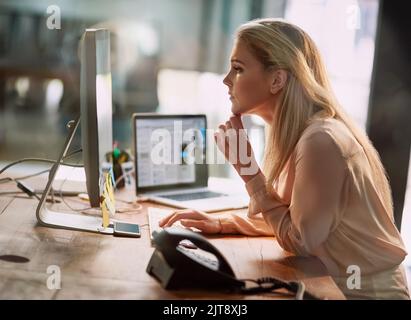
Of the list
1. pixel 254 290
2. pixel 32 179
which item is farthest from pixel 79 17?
pixel 254 290

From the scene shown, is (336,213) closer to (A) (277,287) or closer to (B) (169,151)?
(A) (277,287)

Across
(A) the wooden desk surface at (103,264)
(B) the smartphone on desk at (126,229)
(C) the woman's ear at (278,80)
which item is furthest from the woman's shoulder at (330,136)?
(B) the smartphone on desk at (126,229)

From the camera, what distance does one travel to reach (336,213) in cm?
119

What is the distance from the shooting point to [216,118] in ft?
10.4

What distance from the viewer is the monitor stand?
132 cm

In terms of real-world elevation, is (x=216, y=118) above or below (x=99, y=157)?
below

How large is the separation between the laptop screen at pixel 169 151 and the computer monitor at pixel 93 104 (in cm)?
36

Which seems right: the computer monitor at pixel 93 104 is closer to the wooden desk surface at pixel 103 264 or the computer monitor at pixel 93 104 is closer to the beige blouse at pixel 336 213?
the wooden desk surface at pixel 103 264

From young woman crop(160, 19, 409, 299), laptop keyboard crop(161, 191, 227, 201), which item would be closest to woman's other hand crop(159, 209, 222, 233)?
young woman crop(160, 19, 409, 299)

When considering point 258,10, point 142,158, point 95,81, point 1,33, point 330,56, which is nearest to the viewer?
point 95,81

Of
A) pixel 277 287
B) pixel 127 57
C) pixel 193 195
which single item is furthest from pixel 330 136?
pixel 127 57

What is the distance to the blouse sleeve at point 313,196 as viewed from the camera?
116 centimetres
